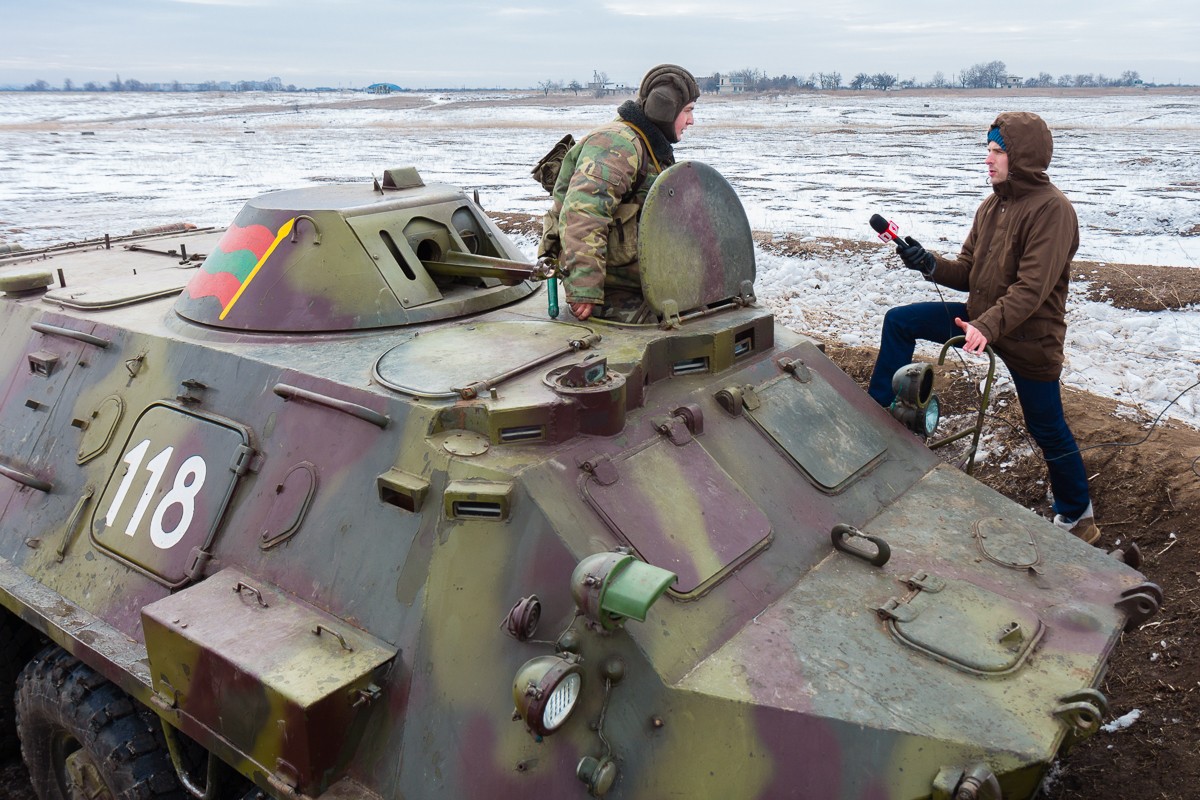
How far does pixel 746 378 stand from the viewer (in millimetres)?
5031

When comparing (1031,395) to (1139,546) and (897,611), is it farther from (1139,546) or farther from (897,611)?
(897,611)

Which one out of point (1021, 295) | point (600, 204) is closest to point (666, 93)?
point (600, 204)

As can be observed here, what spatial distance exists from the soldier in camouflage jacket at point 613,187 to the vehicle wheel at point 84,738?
2.75 metres

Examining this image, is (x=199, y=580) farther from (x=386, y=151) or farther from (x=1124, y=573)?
(x=386, y=151)

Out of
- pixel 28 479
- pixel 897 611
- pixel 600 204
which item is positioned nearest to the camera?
pixel 897 611

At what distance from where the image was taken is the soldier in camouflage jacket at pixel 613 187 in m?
5.12

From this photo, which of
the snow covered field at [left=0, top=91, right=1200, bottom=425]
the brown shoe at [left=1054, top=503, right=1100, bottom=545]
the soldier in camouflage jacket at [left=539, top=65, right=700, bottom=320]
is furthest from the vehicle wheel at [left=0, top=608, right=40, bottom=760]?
the snow covered field at [left=0, top=91, right=1200, bottom=425]

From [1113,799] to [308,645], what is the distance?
11.4 feet

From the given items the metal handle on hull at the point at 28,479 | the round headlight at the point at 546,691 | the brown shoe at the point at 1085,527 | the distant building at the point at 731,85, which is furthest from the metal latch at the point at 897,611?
the distant building at the point at 731,85

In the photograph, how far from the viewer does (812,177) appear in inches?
858

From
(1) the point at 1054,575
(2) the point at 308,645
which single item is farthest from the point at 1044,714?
(2) the point at 308,645

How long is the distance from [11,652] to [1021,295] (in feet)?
18.3

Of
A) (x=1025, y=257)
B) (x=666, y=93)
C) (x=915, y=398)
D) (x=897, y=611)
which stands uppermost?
(x=666, y=93)

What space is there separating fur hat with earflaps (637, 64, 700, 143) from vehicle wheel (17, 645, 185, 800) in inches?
146
